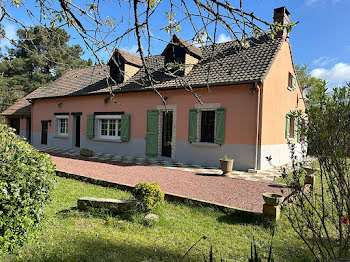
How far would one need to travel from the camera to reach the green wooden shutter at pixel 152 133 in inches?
472

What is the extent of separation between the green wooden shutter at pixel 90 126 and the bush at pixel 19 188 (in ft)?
37.3

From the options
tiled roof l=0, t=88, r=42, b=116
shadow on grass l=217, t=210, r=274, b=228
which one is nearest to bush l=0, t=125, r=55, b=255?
shadow on grass l=217, t=210, r=274, b=228

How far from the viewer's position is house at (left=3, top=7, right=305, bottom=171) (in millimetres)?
9711

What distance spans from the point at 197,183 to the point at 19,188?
16.8 ft

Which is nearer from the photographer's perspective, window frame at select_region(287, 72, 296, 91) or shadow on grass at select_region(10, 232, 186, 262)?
shadow on grass at select_region(10, 232, 186, 262)

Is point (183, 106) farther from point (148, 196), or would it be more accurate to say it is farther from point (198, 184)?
point (148, 196)

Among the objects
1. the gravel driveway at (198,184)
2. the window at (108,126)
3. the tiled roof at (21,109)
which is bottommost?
the gravel driveway at (198,184)

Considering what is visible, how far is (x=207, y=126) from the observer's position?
1084 cm

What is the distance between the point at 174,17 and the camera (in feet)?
9.99

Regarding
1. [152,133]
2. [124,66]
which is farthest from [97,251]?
[124,66]

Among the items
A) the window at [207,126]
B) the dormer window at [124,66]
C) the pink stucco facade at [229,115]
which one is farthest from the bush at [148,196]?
the dormer window at [124,66]

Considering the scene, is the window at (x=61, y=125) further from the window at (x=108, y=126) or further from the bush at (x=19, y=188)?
the bush at (x=19, y=188)

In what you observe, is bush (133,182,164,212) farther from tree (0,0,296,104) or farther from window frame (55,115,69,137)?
window frame (55,115,69,137)

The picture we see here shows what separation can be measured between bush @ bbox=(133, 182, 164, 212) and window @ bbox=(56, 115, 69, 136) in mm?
13587
